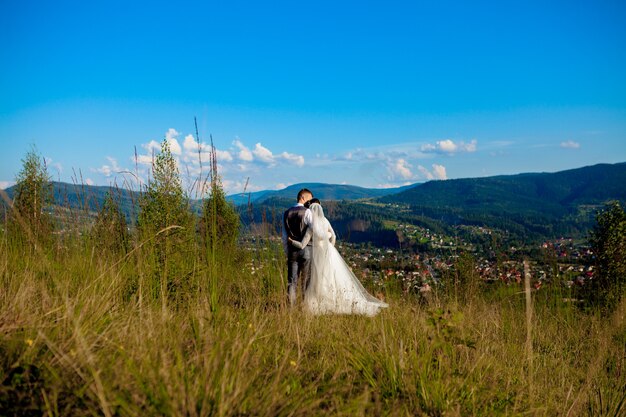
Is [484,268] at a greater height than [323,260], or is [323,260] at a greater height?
[323,260]

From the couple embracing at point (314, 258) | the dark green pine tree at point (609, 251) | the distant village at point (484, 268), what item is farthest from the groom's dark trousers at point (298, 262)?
the dark green pine tree at point (609, 251)

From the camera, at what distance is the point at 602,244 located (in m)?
12.8

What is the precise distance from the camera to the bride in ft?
25.0

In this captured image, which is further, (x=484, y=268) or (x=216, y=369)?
(x=484, y=268)

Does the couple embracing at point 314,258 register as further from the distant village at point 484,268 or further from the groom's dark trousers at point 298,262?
the distant village at point 484,268

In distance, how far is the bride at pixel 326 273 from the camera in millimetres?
7629

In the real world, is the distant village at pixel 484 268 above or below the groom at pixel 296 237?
below

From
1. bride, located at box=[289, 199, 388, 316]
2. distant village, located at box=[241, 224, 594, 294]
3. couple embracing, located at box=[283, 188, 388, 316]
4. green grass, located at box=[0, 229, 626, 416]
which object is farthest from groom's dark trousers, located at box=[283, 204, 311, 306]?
green grass, located at box=[0, 229, 626, 416]

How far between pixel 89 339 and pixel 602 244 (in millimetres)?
13979

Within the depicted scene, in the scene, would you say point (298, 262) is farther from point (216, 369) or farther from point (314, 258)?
point (216, 369)

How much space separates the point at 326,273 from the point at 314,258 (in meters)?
0.33

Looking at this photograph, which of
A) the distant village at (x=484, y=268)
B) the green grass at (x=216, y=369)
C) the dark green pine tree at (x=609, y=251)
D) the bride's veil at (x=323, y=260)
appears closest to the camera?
the green grass at (x=216, y=369)

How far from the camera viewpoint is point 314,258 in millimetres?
7898

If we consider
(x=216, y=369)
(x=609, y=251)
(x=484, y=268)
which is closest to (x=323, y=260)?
(x=484, y=268)
